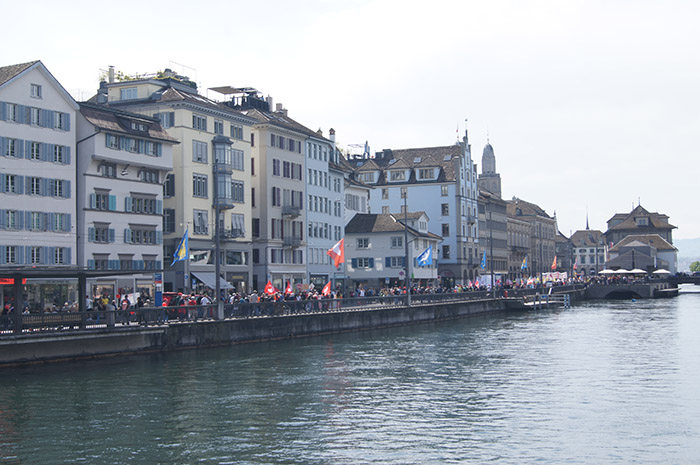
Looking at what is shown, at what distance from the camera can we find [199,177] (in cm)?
7788

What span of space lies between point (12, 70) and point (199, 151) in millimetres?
19274

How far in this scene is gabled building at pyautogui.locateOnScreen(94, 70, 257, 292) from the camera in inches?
2982

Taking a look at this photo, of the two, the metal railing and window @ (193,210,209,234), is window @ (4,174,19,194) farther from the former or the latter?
window @ (193,210,209,234)

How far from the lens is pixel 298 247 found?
93.0 meters

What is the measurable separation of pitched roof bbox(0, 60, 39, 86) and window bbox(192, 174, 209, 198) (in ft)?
60.0

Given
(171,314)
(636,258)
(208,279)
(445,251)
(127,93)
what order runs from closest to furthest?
1. (171,314)
2. (208,279)
3. (127,93)
4. (445,251)
5. (636,258)

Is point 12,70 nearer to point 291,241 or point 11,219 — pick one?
point 11,219

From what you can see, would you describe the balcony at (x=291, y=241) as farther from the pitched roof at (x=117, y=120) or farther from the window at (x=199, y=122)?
the pitched roof at (x=117, y=120)

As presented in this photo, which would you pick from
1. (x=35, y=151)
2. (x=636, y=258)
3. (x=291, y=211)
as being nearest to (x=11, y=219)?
(x=35, y=151)

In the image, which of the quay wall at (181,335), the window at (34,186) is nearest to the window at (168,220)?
the window at (34,186)

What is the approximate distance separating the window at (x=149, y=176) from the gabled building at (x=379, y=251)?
1675 inches

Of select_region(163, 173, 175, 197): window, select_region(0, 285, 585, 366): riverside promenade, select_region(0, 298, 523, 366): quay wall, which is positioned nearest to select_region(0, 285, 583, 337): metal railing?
select_region(0, 285, 585, 366): riverside promenade

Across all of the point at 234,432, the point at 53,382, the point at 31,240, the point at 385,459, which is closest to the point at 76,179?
the point at 31,240

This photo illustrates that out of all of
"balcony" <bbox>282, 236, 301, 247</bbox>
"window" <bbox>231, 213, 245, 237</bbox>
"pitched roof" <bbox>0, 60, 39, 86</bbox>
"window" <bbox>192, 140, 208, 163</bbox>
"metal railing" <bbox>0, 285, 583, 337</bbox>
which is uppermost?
"pitched roof" <bbox>0, 60, 39, 86</bbox>
